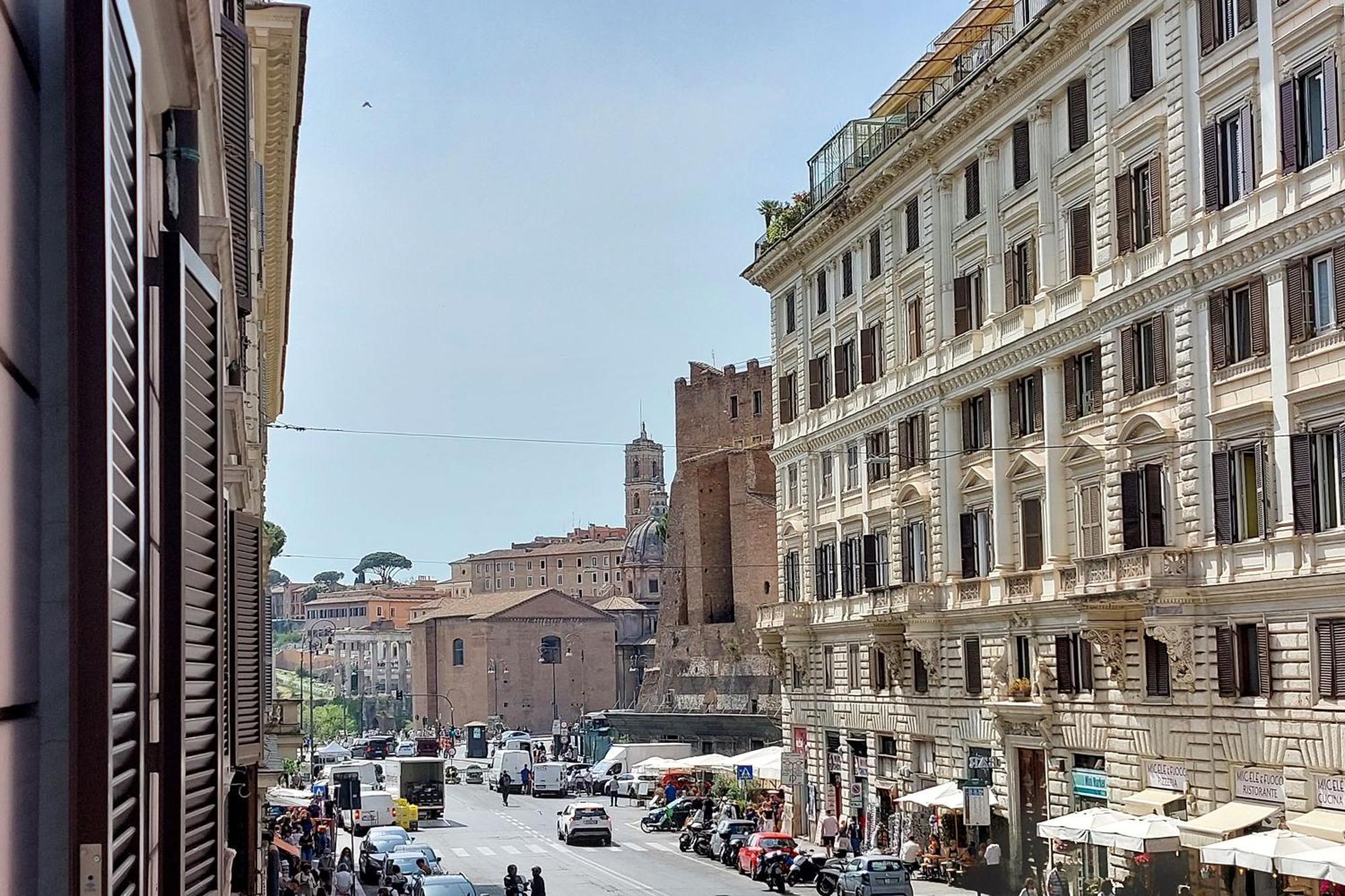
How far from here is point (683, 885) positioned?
4047 centimetres

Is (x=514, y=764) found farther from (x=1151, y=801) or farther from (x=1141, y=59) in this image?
(x=1141, y=59)

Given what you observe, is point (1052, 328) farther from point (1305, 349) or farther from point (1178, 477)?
point (1305, 349)

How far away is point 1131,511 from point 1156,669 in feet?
8.80

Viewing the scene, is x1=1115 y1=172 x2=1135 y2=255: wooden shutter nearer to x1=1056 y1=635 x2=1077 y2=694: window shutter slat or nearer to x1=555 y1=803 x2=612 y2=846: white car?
x1=1056 y1=635 x2=1077 y2=694: window shutter slat

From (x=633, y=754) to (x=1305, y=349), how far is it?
5624 centimetres

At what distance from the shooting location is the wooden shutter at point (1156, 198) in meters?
30.1

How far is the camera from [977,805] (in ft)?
123

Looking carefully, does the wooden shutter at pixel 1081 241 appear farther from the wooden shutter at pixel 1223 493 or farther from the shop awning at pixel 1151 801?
the shop awning at pixel 1151 801

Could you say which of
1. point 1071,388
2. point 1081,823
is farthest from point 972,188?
point 1081,823

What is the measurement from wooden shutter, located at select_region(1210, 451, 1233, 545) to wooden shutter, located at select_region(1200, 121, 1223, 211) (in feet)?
12.8

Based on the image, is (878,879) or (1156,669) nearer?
(1156,669)

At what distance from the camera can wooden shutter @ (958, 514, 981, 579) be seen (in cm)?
3866

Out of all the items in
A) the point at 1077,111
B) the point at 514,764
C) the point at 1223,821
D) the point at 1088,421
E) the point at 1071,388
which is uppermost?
the point at 1077,111

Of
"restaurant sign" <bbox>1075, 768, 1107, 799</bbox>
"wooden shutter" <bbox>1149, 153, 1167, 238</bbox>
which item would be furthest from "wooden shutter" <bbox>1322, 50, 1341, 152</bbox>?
"restaurant sign" <bbox>1075, 768, 1107, 799</bbox>
